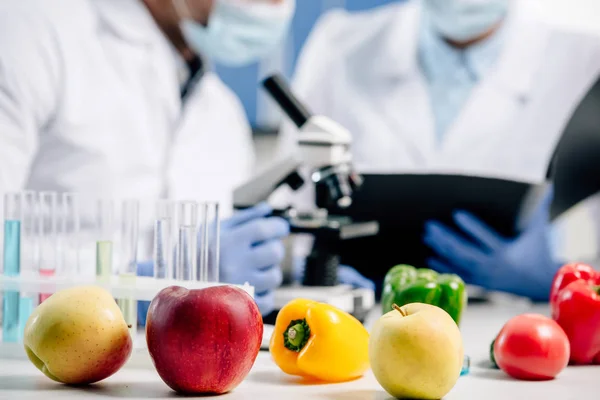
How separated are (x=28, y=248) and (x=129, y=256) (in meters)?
0.18

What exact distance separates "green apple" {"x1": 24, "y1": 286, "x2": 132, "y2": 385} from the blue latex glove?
1.51 m

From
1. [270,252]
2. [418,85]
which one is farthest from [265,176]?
[418,85]

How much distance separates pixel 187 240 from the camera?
1362 millimetres

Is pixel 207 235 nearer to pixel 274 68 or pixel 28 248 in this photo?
pixel 28 248

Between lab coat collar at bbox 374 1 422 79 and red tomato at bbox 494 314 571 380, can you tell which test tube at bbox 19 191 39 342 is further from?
lab coat collar at bbox 374 1 422 79

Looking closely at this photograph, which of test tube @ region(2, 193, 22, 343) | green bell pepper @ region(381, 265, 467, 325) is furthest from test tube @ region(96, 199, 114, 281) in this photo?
green bell pepper @ region(381, 265, 467, 325)

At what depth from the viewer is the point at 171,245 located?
4.54ft

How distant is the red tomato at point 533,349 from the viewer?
1294 millimetres

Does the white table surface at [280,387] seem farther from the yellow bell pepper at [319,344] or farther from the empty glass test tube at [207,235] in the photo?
the empty glass test tube at [207,235]

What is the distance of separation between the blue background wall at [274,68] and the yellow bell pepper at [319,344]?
209 centimetres

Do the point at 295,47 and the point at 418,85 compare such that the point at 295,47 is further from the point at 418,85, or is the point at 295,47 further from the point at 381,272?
the point at 381,272

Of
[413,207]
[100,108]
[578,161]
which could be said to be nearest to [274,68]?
[100,108]

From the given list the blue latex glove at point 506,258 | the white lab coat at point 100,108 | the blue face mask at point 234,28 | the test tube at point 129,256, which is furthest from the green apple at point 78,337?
the blue face mask at point 234,28

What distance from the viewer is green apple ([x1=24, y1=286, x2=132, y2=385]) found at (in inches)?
45.2
